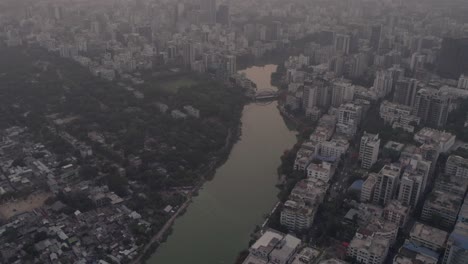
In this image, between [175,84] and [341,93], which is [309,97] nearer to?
[341,93]

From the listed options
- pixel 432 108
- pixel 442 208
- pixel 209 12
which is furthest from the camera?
pixel 209 12

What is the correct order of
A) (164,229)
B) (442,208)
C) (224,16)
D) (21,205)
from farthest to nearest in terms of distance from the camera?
(224,16), (21,205), (442,208), (164,229)

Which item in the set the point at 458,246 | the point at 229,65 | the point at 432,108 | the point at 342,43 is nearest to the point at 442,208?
the point at 458,246

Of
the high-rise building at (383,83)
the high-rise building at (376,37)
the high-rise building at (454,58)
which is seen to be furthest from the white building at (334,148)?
the high-rise building at (376,37)

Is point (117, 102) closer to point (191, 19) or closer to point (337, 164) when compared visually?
point (337, 164)

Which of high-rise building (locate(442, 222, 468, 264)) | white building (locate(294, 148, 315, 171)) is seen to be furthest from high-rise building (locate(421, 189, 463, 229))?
white building (locate(294, 148, 315, 171))

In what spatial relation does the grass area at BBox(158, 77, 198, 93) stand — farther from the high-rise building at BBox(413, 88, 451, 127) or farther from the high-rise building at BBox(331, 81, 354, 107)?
the high-rise building at BBox(413, 88, 451, 127)

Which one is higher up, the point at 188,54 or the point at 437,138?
the point at 188,54
